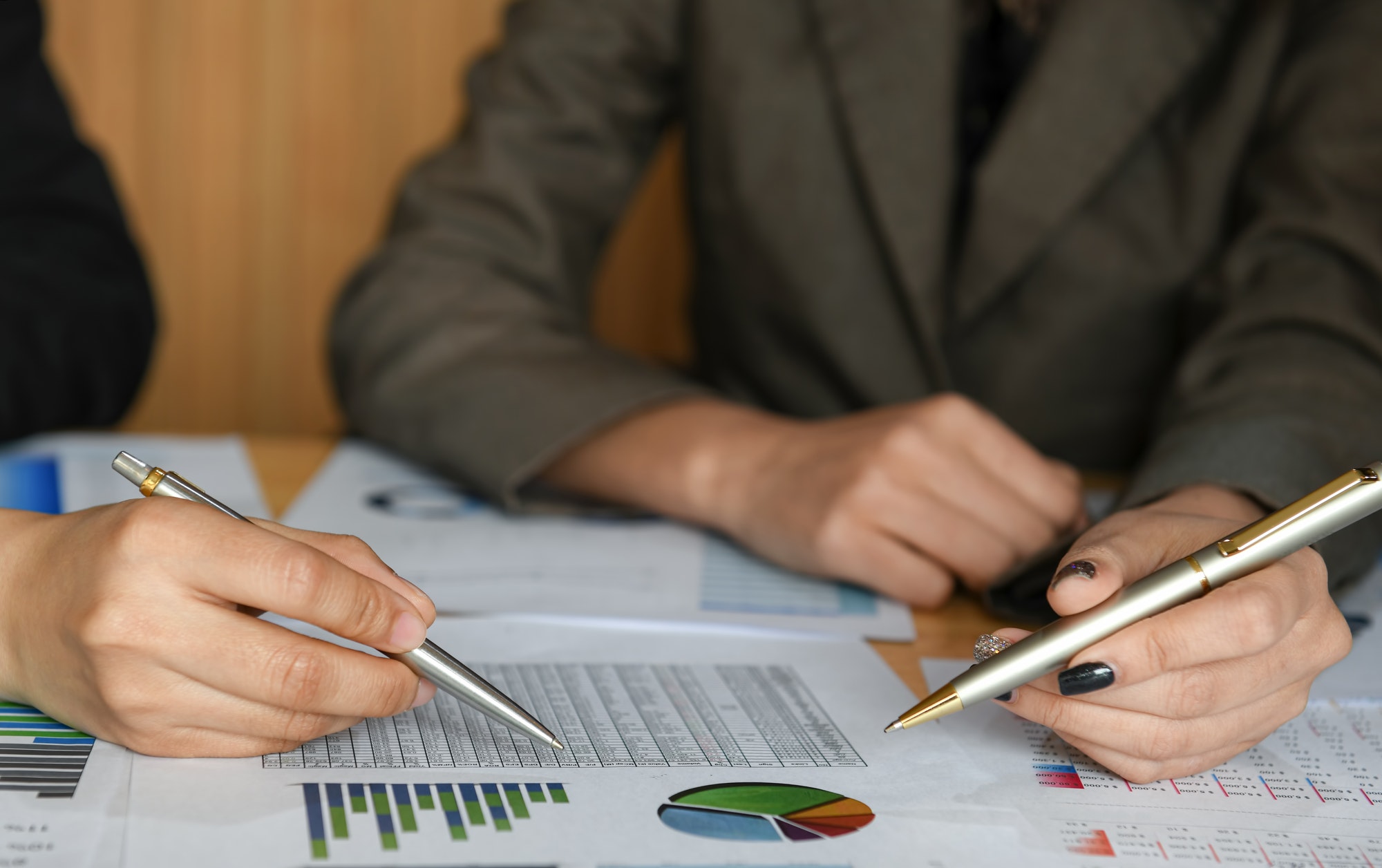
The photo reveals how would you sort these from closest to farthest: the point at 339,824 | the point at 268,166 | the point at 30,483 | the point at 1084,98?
the point at 339,824 < the point at 30,483 < the point at 1084,98 < the point at 268,166

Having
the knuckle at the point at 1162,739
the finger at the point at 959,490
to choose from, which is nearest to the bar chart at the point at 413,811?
the knuckle at the point at 1162,739

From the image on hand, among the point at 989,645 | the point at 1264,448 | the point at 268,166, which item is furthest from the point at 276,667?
the point at 268,166

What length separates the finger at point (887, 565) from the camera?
662mm

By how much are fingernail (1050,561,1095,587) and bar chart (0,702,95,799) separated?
1.21 ft

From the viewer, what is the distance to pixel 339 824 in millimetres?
390

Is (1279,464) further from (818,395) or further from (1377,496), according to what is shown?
(818,395)

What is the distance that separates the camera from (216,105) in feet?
5.93

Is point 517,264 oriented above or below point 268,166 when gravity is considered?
above

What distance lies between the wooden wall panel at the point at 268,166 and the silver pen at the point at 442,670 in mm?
1448

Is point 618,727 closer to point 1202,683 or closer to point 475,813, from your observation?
point 475,813

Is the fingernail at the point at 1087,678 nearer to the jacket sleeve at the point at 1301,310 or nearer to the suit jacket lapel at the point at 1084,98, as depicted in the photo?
the jacket sleeve at the point at 1301,310

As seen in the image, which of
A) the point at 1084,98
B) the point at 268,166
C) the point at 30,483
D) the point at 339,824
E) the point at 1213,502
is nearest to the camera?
the point at 339,824

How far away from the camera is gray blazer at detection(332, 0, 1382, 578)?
0.82 metres

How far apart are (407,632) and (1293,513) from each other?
337mm
